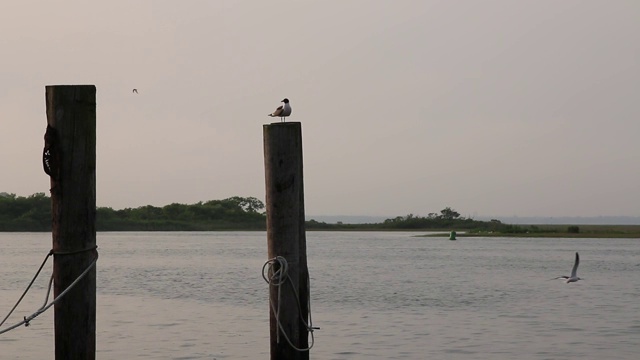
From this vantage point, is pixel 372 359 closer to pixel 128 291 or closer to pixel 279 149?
pixel 279 149

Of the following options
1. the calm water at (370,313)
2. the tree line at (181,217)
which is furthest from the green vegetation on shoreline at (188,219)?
the calm water at (370,313)

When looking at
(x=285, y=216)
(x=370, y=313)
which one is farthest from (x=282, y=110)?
(x=370, y=313)

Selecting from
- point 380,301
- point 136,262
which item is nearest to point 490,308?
point 380,301

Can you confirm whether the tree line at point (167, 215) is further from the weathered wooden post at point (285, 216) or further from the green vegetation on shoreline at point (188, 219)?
the weathered wooden post at point (285, 216)

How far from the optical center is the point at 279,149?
37.3 ft

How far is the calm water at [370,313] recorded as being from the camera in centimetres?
2073

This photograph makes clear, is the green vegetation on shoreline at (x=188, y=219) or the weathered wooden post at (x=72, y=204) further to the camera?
the green vegetation on shoreline at (x=188, y=219)

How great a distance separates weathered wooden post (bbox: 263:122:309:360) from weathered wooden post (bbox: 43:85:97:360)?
254 centimetres

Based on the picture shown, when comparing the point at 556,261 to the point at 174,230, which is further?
the point at 174,230

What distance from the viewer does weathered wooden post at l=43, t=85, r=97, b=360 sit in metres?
9.24

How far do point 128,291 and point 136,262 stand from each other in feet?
78.2

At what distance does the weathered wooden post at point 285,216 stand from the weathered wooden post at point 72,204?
254cm

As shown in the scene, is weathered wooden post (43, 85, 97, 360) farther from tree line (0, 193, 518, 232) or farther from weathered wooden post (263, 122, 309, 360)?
tree line (0, 193, 518, 232)

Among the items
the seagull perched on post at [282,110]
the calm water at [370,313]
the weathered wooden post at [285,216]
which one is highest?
the seagull perched on post at [282,110]
